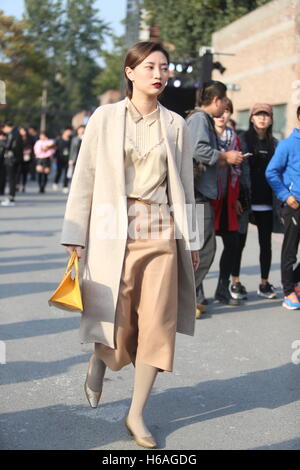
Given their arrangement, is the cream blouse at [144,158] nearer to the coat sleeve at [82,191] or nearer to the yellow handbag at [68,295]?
the coat sleeve at [82,191]

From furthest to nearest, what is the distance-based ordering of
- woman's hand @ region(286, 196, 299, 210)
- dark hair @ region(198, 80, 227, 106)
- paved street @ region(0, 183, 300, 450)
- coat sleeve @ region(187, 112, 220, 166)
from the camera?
1. woman's hand @ region(286, 196, 299, 210)
2. dark hair @ region(198, 80, 227, 106)
3. coat sleeve @ region(187, 112, 220, 166)
4. paved street @ region(0, 183, 300, 450)

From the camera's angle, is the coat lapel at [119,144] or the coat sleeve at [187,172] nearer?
the coat lapel at [119,144]

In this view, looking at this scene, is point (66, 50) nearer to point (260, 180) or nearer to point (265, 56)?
point (265, 56)

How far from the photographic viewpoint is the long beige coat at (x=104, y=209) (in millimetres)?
3979

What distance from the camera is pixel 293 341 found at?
246 inches

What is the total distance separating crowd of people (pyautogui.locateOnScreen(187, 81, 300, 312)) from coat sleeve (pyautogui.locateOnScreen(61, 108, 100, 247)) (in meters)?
2.70

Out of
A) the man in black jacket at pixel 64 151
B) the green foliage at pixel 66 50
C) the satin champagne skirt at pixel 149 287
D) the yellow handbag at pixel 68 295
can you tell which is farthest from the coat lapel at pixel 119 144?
the green foliage at pixel 66 50

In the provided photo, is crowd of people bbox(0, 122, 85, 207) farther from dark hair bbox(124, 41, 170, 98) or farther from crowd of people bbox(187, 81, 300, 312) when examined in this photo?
dark hair bbox(124, 41, 170, 98)

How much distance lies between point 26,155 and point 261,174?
47.5 feet

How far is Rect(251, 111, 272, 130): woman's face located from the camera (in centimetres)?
754

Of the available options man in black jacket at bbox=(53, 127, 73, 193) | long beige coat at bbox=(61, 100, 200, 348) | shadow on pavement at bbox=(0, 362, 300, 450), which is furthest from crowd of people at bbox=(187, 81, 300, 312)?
man in black jacket at bbox=(53, 127, 73, 193)

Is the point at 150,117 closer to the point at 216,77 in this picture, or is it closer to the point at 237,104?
the point at 237,104

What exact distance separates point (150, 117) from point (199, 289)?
331 centimetres
